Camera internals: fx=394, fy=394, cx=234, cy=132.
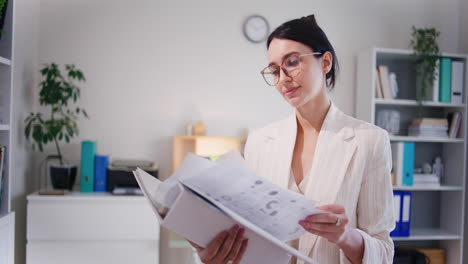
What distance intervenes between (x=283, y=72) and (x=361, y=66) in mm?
2514

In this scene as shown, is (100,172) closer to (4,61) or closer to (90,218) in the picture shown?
(90,218)

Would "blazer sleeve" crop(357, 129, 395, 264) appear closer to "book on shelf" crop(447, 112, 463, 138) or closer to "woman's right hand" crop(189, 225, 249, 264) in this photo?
"woman's right hand" crop(189, 225, 249, 264)

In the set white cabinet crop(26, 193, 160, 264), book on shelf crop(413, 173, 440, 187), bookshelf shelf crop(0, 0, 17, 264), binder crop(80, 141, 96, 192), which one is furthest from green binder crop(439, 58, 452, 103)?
bookshelf shelf crop(0, 0, 17, 264)

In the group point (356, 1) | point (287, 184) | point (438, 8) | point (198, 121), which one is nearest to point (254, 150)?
point (287, 184)

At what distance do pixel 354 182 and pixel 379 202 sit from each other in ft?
0.29

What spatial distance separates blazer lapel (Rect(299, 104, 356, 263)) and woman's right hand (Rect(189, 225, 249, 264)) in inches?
11.5

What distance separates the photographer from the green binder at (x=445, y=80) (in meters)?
3.36

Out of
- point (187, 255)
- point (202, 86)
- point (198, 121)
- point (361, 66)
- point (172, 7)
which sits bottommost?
point (187, 255)

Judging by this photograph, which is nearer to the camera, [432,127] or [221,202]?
[221,202]

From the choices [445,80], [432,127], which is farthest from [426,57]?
[432,127]

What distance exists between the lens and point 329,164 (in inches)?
48.0

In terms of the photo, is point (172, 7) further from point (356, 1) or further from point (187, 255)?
point (187, 255)

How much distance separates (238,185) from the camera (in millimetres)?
833

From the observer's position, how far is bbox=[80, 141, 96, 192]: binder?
2.88 meters
